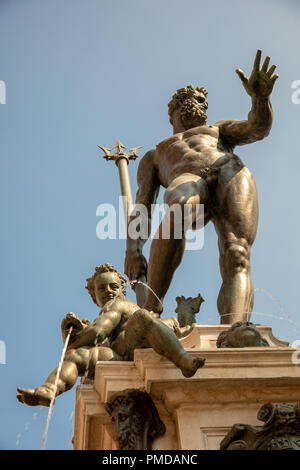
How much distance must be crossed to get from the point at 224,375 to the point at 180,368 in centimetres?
47

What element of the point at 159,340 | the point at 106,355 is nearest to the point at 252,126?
the point at 106,355

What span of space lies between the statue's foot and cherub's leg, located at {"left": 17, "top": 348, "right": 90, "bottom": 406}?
1.10 meters

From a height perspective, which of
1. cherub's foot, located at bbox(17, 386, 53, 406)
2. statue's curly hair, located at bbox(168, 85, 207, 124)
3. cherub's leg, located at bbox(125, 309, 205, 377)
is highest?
statue's curly hair, located at bbox(168, 85, 207, 124)

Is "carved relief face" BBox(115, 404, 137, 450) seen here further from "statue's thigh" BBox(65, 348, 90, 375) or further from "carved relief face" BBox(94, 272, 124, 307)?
"carved relief face" BBox(94, 272, 124, 307)

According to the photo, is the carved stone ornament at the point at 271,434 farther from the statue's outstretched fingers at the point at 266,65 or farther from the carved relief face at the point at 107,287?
the statue's outstretched fingers at the point at 266,65

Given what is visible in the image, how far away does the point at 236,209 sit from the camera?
960 cm

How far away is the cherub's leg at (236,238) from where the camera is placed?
28.8 ft

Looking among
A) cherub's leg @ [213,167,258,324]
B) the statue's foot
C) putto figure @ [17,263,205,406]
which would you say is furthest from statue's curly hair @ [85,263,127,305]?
the statue's foot

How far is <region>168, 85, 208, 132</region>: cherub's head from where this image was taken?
426 inches

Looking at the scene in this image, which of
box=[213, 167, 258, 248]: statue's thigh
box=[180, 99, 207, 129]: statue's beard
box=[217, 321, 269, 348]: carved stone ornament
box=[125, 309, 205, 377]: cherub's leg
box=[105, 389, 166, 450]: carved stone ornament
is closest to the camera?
box=[125, 309, 205, 377]: cherub's leg

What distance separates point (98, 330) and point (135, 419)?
4.45 feet

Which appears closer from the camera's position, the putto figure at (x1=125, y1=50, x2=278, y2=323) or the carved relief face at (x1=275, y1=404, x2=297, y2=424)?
the carved relief face at (x1=275, y1=404, x2=297, y2=424)

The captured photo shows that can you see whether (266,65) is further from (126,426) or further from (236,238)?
(126,426)

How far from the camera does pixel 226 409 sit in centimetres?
671
